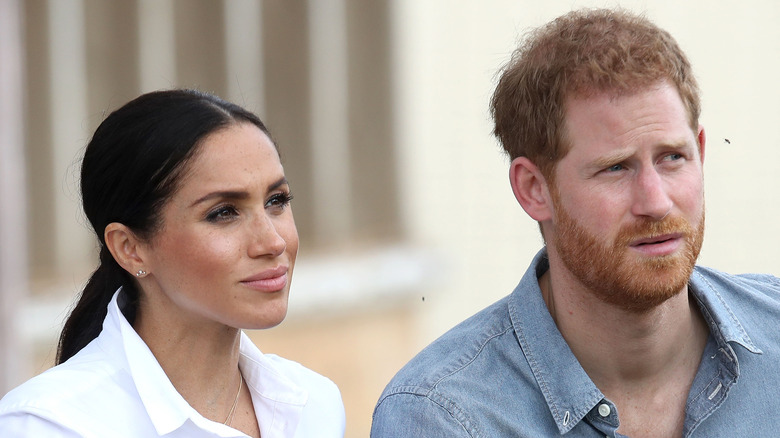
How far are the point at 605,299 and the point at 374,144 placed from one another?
2439 mm

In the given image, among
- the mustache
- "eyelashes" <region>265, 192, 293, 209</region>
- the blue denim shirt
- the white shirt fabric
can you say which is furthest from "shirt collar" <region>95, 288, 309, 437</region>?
the mustache

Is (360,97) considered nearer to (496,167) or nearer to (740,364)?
(496,167)

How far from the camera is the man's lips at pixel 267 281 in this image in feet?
7.73

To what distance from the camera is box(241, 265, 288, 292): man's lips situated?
2.36m

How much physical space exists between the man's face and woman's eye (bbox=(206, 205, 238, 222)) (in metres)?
0.68

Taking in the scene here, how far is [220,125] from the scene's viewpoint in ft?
8.05

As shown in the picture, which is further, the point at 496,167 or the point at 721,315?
the point at 496,167

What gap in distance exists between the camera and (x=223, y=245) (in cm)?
234

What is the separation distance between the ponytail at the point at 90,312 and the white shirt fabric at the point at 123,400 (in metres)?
0.06

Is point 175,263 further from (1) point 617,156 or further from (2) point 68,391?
(1) point 617,156

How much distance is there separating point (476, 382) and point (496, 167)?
8.34ft

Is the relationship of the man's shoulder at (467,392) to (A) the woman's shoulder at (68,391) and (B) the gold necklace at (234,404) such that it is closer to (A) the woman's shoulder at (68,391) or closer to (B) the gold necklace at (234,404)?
(B) the gold necklace at (234,404)

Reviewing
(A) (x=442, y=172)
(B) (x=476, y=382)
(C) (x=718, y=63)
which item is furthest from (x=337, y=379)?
(B) (x=476, y=382)

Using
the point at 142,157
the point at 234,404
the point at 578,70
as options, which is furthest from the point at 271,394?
the point at 578,70
